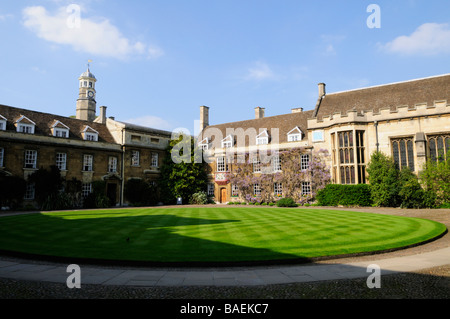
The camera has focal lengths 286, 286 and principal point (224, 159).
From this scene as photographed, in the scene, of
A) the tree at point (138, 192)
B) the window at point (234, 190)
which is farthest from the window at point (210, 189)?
the tree at point (138, 192)

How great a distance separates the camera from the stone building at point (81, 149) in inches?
1040

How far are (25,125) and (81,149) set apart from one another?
5.37 meters

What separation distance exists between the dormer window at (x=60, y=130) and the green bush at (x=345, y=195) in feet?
89.7

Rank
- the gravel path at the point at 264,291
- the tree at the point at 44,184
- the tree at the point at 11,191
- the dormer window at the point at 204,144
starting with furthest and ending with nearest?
the dormer window at the point at 204,144, the tree at the point at 44,184, the tree at the point at 11,191, the gravel path at the point at 264,291

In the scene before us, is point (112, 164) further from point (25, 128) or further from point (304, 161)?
point (304, 161)

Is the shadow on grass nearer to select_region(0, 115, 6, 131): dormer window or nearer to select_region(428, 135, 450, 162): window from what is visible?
select_region(0, 115, 6, 131): dormer window

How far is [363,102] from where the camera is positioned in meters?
30.7

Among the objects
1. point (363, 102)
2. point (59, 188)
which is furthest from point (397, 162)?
point (59, 188)

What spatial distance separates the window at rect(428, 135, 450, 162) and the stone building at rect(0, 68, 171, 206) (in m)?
28.8

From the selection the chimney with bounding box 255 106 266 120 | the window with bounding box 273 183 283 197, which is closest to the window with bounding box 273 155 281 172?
the window with bounding box 273 183 283 197

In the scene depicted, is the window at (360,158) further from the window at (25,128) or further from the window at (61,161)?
the window at (25,128)

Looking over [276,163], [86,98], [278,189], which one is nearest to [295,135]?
[276,163]
